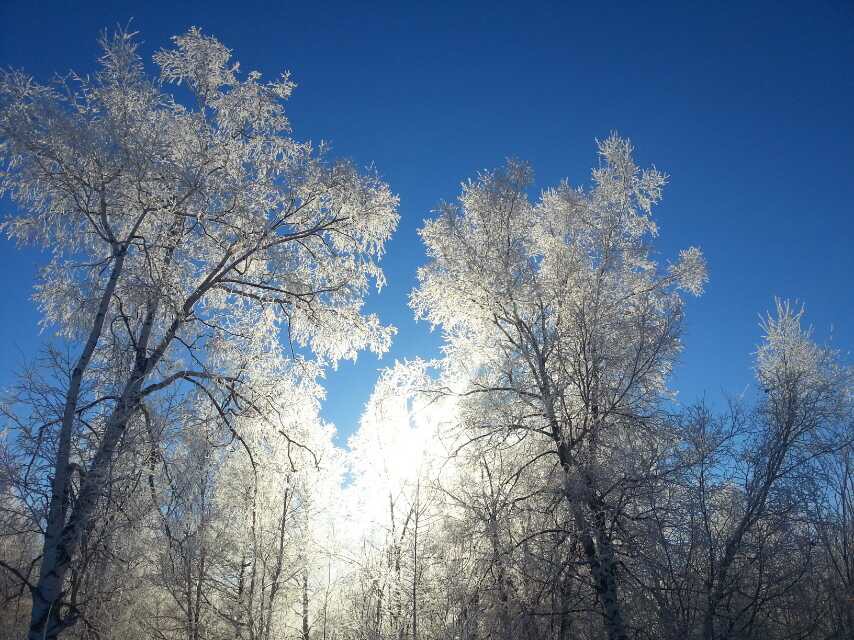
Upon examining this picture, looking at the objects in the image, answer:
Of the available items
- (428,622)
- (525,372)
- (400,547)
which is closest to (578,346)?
(525,372)

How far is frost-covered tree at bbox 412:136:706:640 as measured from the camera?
7113 millimetres

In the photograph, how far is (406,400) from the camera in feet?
32.9

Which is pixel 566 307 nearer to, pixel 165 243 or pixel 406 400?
pixel 406 400

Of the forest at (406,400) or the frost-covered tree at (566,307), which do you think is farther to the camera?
the frost-covered tree at (566,307)

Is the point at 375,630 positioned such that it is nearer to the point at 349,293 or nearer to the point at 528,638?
the point at 528,638

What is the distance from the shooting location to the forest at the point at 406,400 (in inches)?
213

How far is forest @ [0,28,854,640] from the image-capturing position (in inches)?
213

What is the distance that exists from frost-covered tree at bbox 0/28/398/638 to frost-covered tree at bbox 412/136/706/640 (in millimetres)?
1743

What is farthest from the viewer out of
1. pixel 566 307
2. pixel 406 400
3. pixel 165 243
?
pixel 406 400

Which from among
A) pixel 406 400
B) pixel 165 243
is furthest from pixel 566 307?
pixel 165 243

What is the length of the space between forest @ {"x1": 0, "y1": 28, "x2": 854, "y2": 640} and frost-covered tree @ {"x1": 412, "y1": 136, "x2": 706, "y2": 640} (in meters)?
0.05

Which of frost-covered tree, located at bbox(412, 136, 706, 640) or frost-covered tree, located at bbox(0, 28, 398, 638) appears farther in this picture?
frost-covered tree, located at bbox(412, 136, 706, 640)

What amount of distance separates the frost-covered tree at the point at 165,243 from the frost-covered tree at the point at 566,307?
1743 mm

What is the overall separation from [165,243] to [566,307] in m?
5.67
